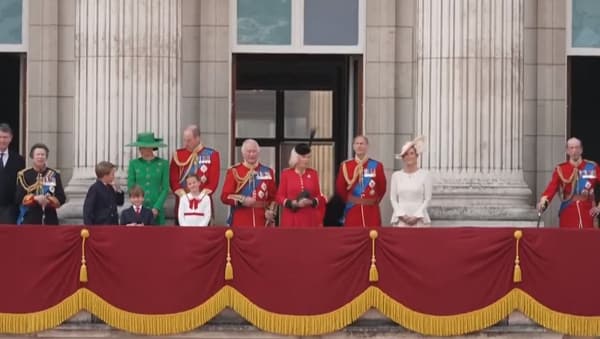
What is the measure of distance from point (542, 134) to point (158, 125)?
18.8ft

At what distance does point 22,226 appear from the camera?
73.0 feet

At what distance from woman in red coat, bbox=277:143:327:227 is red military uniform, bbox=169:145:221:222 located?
1.05 metres

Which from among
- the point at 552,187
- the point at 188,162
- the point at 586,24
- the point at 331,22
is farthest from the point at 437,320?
the point at 586,24

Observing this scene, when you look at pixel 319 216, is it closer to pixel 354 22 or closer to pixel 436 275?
pixel 436 275

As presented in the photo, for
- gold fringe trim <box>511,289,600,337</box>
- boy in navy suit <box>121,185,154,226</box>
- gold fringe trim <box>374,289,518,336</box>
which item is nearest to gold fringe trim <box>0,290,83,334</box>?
boy in navy suit <box>121,185,154,226</box>

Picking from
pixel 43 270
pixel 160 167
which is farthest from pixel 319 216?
pixel 43 270

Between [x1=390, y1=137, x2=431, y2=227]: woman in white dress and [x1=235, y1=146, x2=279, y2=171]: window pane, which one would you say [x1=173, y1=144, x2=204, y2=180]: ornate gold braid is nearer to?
[x1=390, y1=137, x2=431, y2=227]: woman in white dress

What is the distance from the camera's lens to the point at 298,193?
923 inches

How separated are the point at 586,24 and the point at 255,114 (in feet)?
16.8

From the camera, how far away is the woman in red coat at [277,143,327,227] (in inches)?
921

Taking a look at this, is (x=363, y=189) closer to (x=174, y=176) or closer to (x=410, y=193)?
(x=410, y=193)

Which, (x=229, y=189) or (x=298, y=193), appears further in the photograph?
(x=229, y=189)

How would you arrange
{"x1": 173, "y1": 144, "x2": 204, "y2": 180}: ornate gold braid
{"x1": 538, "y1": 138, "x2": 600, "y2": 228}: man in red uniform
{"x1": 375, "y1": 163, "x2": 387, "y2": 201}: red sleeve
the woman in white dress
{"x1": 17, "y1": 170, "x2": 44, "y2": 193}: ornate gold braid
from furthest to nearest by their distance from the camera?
{"x1": 538, "y1": 138, "x2": 600, "y2": 228}: man in red uniform → {"x1": 173, "y1": 144, "x2": 204, "y2": 180}: ornate gold braid → {"x1": 375, "y1": 163, "x2": 387, "y2": 201}: red sleeve → {"x1": 17, "y1": 170, "x2": 44, "y2": 193}: ornate gold braid → the woman in white dress

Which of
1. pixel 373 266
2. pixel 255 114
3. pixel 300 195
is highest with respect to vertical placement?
pixel 255 114
